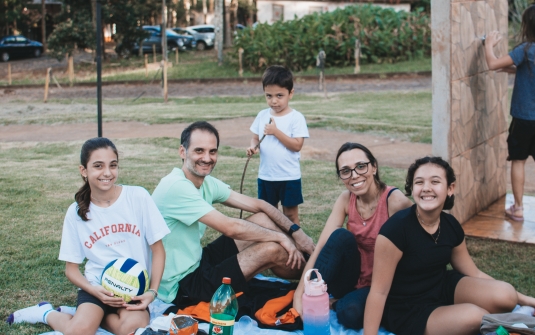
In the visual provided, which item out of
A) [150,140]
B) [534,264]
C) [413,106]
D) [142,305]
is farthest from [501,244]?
[413,106]

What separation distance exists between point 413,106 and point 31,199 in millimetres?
10872

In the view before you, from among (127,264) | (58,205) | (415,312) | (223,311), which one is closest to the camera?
(223,311)

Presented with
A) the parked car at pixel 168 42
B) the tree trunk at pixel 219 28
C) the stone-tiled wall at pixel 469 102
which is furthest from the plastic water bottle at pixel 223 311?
the parked car at pixel 168 42

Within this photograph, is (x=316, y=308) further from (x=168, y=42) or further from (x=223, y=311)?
(x=168, y=42)

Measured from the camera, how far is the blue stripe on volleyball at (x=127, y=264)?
144 inches

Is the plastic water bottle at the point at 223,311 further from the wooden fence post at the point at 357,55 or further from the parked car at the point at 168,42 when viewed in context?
the parked car at the point at 168,42

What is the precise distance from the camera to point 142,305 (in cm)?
364

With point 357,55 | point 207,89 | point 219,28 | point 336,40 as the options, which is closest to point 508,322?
point 207,89

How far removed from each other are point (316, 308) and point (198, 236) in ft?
3.48

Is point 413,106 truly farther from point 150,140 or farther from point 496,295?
point 496,295

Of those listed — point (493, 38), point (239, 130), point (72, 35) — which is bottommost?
point (239, 130)

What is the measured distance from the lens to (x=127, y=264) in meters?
3.67

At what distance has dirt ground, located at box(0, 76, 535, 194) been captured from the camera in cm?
1012

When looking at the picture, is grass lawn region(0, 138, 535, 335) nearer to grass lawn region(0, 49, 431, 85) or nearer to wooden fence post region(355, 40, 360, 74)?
grass lawn region(0, 49, 431, 85)
